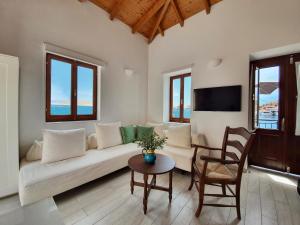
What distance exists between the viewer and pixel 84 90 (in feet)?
9.63

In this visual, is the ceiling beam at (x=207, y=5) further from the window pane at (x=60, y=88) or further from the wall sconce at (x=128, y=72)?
the window pane at (x=60, y=88)

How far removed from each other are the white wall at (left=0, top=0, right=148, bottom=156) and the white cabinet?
0.46 metres

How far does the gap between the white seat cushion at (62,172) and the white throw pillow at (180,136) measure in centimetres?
100

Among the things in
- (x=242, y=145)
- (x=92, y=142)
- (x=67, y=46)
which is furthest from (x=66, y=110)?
(x=242, y=145)

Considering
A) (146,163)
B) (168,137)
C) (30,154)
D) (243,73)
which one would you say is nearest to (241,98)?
(243,73)

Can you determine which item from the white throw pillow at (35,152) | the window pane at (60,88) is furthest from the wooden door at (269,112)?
the white throw pillow at (35,152)

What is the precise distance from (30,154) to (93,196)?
3.59 feet

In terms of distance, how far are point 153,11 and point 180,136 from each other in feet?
9.47

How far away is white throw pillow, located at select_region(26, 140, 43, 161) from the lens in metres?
2.02

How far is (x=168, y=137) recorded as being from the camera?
3.02 m

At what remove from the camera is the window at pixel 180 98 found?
3584 mm

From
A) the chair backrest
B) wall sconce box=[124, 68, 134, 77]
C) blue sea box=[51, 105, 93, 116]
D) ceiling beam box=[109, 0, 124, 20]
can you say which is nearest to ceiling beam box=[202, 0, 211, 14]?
ceiling beam box=[109, 0, 124, 20]

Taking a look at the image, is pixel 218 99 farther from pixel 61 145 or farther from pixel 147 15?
pixel 61 145

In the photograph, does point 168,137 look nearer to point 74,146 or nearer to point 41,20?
point 74,146
